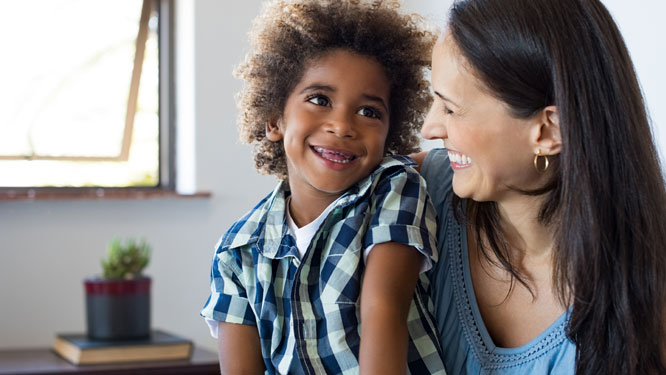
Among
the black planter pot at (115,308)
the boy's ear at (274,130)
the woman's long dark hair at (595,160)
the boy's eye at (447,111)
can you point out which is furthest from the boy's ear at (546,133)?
the black planter pot at (115,308)

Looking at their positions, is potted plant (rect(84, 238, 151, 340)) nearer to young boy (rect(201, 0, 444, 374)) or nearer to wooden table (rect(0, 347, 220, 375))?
wooden table (rect(0, 347, 220, 375))

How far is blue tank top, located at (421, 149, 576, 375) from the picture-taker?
1263 mm

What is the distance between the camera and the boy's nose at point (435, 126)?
4.13ft

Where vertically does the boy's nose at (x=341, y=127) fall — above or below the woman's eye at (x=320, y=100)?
below

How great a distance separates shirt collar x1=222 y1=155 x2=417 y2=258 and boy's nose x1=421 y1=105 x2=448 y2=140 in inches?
2.7

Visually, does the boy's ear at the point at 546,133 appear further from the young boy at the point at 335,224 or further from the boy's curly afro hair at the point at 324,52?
the boy's curly afro hair at the point at 324,52

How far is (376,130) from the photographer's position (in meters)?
1.34

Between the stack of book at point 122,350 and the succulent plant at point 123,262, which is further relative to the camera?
the succulent plant at point 123,262

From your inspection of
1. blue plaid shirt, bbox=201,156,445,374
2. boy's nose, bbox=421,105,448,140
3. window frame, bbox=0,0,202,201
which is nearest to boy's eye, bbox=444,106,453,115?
boy's nose, bbox=421,105,448,140

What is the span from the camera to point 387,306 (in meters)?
1.18

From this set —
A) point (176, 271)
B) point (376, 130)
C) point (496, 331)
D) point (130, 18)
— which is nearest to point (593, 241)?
point (496, 331)

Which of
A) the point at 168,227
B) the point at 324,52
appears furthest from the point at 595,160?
the point at 168,227

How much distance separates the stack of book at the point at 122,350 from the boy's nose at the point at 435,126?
49.7 inches

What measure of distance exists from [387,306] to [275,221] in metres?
0.27
